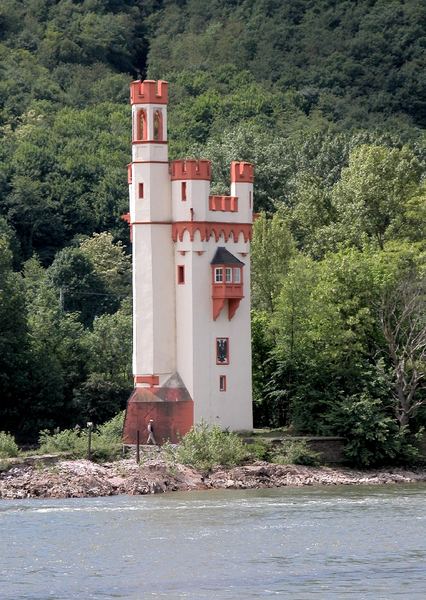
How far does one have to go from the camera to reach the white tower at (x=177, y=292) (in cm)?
9194

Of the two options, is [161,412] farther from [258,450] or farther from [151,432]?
[258,450]

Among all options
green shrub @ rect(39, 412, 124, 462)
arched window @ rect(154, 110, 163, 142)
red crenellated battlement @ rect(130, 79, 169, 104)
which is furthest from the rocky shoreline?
red crenellated battlement @ rect(130, 79, 169, 104)

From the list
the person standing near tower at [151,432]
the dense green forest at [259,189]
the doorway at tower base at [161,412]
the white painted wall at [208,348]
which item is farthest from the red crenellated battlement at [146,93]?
the person standing near tower at [151,432]

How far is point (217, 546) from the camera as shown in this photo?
69.8 metres

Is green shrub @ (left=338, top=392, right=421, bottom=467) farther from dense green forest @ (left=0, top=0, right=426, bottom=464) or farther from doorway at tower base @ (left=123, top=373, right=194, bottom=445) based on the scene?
doorway at tower base @ (left=123, top=373, right=194, bottom=445)

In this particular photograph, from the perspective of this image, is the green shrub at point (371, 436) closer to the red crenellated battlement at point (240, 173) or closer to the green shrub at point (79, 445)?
the green shrub at point (79, 445)

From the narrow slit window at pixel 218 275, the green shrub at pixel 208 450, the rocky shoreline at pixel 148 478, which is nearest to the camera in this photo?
the rocky shoreline at pixel 148 478

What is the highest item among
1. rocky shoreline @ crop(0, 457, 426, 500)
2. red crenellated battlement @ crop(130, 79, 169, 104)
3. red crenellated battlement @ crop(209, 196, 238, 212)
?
red crenellated battlement @ crop(130, 79, 169, 104)

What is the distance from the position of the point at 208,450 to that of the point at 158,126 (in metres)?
13.0

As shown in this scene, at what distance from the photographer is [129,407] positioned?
9200 cm

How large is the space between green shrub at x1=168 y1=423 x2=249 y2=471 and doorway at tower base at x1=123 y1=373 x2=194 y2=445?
211 centimetres

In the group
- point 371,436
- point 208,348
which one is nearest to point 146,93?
point 208,348

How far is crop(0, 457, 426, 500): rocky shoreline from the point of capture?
3287 inches

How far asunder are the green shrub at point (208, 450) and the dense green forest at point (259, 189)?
5.31m
